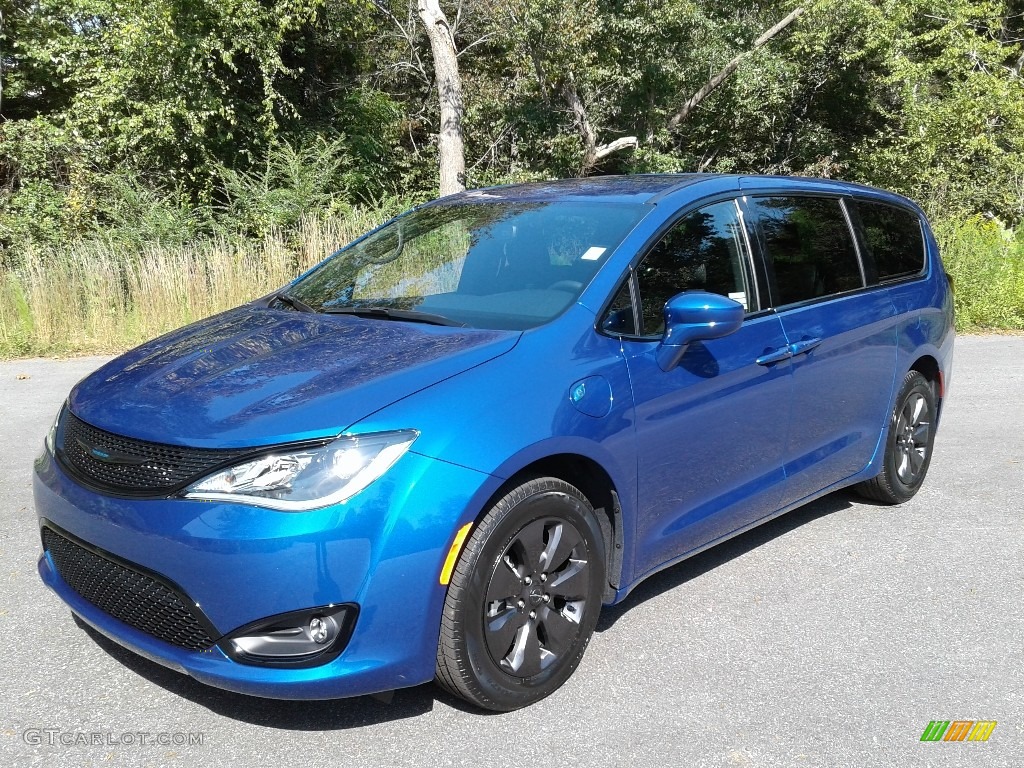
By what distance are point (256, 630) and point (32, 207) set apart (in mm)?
16584

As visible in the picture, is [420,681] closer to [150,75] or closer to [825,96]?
[150,75]

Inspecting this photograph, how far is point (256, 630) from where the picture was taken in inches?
106

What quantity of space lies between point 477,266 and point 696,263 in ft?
2.95

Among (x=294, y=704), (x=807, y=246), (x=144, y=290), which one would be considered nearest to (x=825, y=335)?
(x=807, y=246)

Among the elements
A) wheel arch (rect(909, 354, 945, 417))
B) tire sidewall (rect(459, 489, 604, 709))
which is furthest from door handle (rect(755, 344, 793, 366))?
wheel arch (rect(909, 354, 945, 417))

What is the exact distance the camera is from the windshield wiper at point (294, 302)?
13.0ft

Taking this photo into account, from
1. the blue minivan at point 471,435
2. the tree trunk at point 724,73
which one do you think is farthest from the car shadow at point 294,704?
the tree trunk at point 724,73

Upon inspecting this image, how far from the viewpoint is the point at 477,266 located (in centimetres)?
396

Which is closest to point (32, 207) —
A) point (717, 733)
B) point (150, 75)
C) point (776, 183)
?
point (150, 75)

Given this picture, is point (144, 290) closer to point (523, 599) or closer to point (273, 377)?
point (273, 377)

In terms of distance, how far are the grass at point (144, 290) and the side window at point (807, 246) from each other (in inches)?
313

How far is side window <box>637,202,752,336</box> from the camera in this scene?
3621 millimetres

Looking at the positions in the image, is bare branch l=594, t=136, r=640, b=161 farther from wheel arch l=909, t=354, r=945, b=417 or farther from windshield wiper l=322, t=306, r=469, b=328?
windshield wiper l=322, t=306, r=469, b=328

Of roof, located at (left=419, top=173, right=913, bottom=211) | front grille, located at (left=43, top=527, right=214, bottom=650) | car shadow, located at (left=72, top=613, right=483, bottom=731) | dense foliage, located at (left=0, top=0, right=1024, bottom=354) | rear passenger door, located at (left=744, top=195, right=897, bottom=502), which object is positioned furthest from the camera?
dense foliage, located at (left=0, top=0, right=1024, bottom=354)
